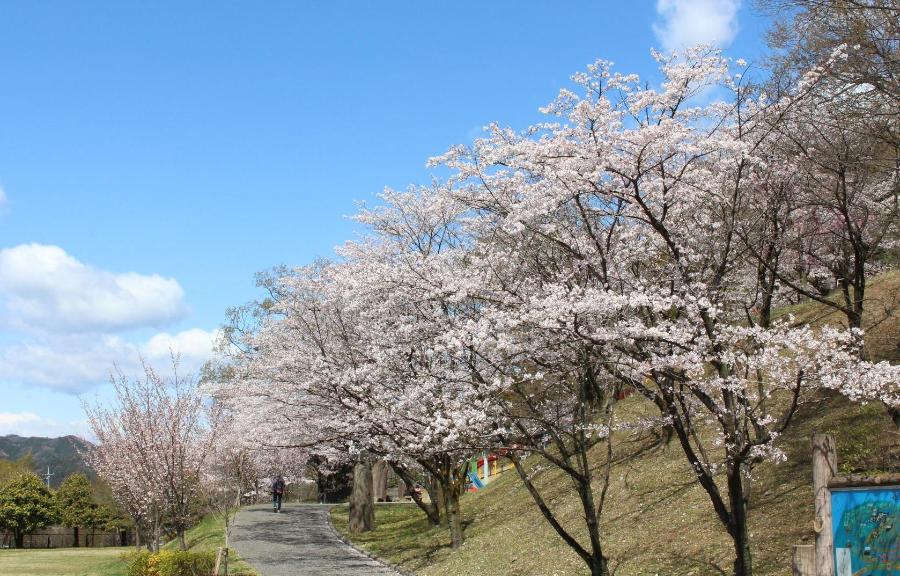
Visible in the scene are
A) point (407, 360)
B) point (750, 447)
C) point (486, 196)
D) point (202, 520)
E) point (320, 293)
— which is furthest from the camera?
point (202, 520)

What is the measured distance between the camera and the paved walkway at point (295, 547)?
20.5m

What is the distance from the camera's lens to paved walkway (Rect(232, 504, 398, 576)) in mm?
20531

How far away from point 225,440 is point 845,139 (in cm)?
2211

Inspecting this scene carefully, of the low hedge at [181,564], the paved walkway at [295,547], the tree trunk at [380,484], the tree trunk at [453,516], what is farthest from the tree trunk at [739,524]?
the tree trunk at [380,484]

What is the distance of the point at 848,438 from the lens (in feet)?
45.3

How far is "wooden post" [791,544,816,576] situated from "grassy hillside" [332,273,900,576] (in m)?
1.76

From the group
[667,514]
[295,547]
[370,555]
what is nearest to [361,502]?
[295,547]

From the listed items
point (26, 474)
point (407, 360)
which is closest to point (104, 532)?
point (26, 474)

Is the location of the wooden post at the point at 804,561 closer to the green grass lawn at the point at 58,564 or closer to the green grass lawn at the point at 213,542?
the green grass lawn at the point at 213,542

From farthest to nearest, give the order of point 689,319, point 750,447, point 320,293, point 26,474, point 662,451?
point 26,474 < point 320,293 < point 662,451 < point 689,319 < point 750,447

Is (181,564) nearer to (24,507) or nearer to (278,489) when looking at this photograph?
(278,489)

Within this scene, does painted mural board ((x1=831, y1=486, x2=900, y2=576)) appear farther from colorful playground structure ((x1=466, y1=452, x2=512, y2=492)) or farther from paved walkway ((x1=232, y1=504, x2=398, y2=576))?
colorful playground structure ((x1=466, y1=452, x2=512, y2=492))

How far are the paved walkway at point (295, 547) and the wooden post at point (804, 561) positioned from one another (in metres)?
13.5

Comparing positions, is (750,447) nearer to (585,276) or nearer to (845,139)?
(585,276)
